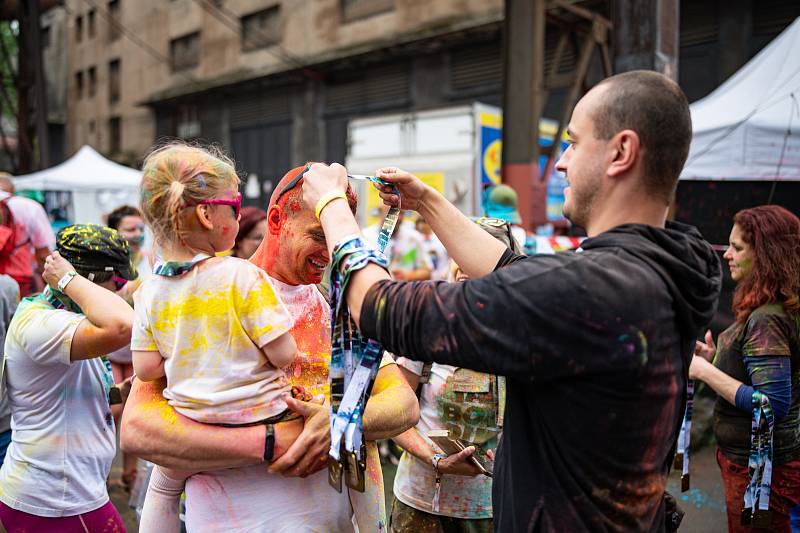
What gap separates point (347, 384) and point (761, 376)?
2.13m

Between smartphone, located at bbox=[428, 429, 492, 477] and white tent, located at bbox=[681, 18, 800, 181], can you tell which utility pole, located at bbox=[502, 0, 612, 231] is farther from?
smartphone, located at bbox=[428, 429, 492, 477]

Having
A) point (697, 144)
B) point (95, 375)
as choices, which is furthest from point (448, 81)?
point (95, 375)

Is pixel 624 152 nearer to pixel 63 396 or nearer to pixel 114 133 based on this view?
pixel 63 396

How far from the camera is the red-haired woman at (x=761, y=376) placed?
2.76 m

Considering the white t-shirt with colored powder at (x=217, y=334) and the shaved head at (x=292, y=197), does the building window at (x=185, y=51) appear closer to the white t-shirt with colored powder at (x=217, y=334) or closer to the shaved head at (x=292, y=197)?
the shaved head at (x=292, y=197)

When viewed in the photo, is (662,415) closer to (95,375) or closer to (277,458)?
(277,458)

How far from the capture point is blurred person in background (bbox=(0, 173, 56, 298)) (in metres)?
4.99

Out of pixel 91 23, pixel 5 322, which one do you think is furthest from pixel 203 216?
pixel 91 23

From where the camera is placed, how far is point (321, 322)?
6.33 feet

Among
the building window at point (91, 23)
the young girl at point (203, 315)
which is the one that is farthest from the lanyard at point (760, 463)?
the building window at point (91, 23)

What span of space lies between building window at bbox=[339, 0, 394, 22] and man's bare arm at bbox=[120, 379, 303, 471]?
54.3 feet

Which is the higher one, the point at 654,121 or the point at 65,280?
the point at 654,121

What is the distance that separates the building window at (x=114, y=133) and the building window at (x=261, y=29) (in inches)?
362

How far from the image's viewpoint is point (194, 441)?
5.19 ft
